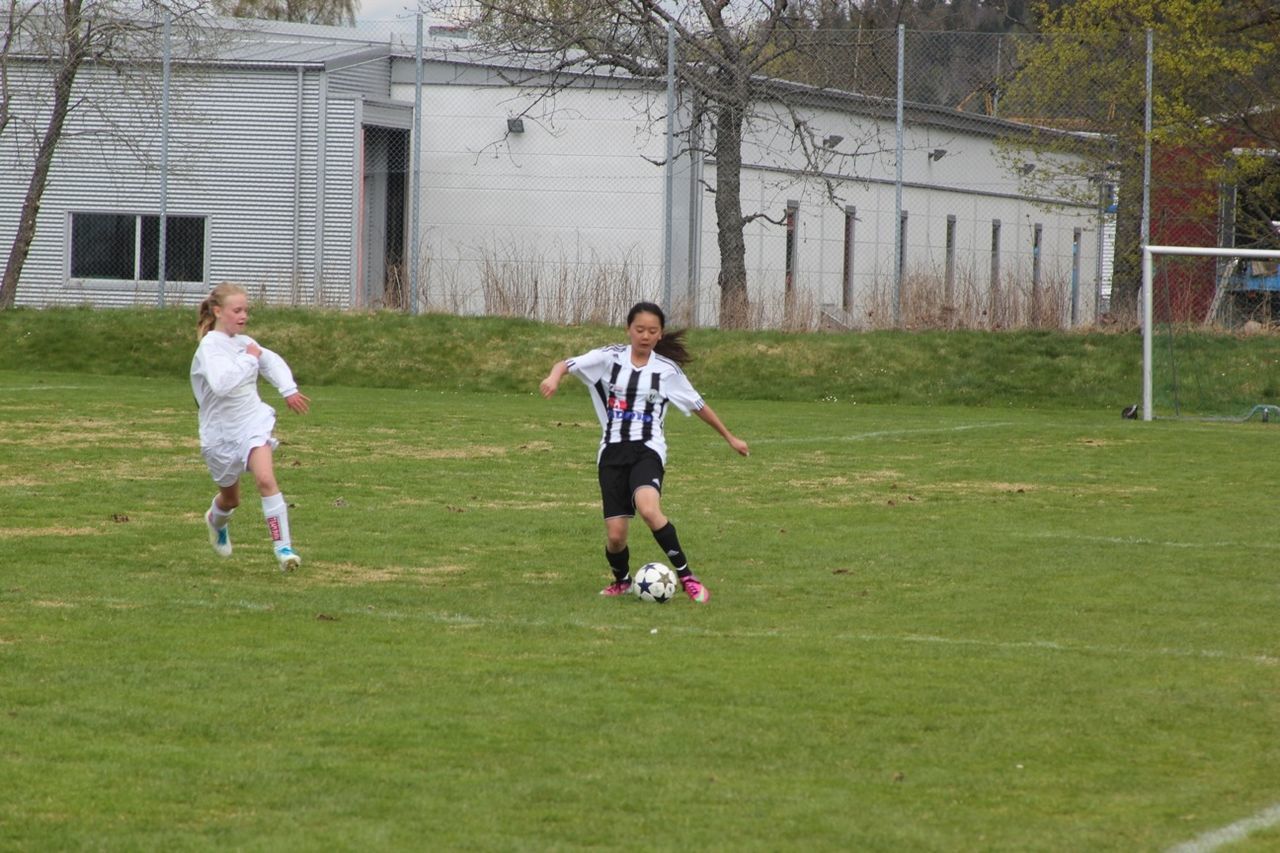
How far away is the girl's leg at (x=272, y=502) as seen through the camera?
9.46 m

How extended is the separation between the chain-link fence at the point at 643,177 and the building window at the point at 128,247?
4cm

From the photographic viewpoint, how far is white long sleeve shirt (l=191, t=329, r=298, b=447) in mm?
9539

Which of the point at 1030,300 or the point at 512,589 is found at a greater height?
the point at 1030,300

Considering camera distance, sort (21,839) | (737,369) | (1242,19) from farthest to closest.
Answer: (1242,19)
(737,369)
(21,839)

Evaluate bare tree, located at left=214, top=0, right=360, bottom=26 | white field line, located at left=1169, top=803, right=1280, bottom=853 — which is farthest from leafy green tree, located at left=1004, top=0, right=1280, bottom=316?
bare tree, located at left=214, top=0, right=360, bottom=26

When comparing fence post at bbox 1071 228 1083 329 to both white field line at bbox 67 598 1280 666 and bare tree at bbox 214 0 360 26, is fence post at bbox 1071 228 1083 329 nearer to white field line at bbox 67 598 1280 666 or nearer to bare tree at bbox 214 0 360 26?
white field line at bbox 67 598 1280 666

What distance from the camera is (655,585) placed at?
29.0 feet

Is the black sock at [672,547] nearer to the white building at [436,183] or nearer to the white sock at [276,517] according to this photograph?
the white sock at [276,517]

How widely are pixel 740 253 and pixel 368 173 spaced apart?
25.1ft

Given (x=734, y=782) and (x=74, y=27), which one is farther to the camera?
(x=74, y=27)

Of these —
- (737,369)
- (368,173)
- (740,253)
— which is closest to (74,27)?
(368,173)

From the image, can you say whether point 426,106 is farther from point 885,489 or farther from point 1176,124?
point 885,489

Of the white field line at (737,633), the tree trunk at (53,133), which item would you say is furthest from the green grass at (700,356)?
the white field line at (737,633)

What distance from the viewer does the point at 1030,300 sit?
25.9m
